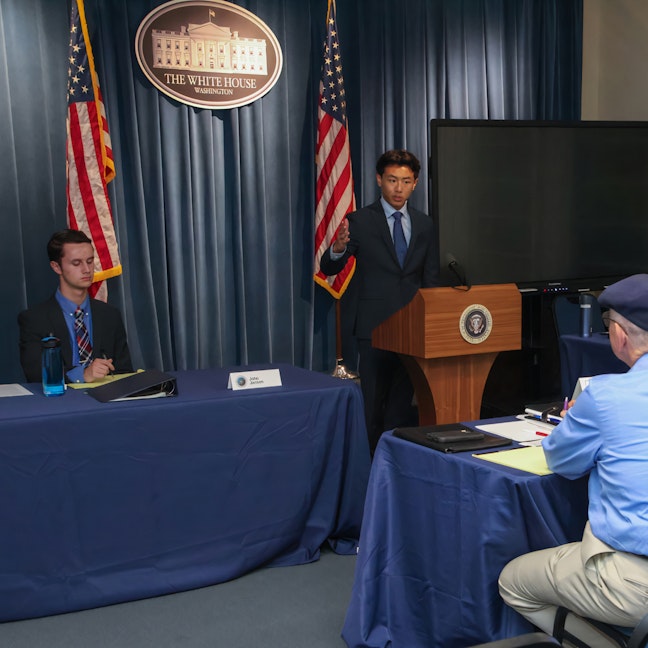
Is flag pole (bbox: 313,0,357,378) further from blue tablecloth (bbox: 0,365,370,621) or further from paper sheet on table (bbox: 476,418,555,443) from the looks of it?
paper sheet on table (bbox: 476,418,555,443)

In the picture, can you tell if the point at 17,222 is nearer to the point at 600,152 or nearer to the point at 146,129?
the point at 146,129

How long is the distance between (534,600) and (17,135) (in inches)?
141

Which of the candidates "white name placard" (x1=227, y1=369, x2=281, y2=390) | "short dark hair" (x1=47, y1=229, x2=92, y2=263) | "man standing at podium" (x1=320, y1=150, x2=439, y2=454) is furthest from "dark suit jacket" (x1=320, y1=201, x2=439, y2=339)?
"short dark hair" (x1=47, y1=229, x2=92, y2=263)

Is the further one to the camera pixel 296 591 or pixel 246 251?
pixel 246 251

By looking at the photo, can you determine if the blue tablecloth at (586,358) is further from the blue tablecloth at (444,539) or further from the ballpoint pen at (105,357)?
the ballpoint pen at (105,357)

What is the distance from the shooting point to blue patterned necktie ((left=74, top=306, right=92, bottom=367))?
3.28m

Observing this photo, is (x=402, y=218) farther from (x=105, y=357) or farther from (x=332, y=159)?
(x=105, y=357)

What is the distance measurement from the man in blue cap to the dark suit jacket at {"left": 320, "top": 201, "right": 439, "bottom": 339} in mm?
2219

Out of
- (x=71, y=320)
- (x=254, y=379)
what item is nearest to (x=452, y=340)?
(x=254, y=379)

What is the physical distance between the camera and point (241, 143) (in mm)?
4734

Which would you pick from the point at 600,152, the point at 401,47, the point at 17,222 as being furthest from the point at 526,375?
the point at 17,222

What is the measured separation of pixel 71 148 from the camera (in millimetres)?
4141

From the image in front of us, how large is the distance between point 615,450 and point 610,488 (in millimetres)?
84

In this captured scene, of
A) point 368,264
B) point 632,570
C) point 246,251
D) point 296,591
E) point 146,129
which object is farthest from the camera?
point 246,251
